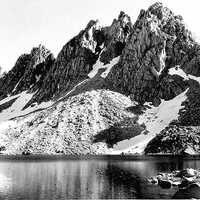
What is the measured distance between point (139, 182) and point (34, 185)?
21.6 m

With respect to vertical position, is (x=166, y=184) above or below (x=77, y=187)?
above

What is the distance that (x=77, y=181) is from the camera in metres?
85.8

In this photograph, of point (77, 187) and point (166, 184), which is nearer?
point (166, 184)

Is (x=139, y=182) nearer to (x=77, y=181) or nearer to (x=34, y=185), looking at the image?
(x=77, y=181)

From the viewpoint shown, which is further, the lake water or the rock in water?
the rock in water

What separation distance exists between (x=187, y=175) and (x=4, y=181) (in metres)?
38.9

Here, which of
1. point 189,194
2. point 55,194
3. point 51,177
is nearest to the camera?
point 189,194

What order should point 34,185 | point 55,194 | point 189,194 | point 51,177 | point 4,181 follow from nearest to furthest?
point 189,194, point 55,194, point 34,185, point 4,181, point 51,177

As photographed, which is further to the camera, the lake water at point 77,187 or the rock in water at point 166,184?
the rock in water at point 166,184

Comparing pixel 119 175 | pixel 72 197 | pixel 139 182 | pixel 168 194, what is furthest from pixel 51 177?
pixel 168 194

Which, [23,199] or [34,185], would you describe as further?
[34,185]

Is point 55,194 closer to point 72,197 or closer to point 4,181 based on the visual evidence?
point 72,197

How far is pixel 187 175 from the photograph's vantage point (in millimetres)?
80688

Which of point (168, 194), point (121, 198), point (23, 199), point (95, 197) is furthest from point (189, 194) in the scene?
point (23, 199)
